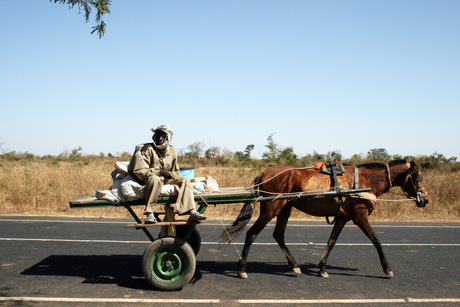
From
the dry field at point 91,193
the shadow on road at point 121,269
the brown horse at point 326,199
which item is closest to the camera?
the shadow on road at point 121,269

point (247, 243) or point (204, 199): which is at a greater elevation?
point (204, 199)

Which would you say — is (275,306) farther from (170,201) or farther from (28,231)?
(28,231)

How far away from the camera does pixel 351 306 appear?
213 inches

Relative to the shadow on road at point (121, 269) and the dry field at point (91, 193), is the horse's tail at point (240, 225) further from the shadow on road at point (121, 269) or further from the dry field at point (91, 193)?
the dry field at point (91, 193)

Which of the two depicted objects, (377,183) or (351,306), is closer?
(351,306)

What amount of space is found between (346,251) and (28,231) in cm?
772

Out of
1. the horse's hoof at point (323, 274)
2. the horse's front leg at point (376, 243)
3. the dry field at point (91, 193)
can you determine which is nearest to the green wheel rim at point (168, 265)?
the horse's hoof at point (323, 274)

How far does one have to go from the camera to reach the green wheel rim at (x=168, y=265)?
5.94 meters

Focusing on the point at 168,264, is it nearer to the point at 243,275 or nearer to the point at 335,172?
the point at 243,275

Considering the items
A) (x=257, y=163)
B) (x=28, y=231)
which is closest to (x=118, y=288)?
(x=28, y=231)

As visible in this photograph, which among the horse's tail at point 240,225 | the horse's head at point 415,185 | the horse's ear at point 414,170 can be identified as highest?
the horse's ear at point 414,170

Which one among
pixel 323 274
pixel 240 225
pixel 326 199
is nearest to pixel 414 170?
pixel 326 199

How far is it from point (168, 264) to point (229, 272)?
142 cm

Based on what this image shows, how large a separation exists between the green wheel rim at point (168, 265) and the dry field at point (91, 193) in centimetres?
797
